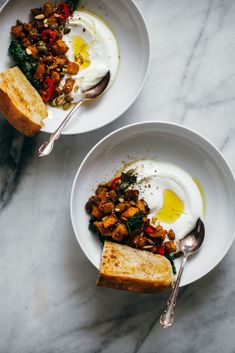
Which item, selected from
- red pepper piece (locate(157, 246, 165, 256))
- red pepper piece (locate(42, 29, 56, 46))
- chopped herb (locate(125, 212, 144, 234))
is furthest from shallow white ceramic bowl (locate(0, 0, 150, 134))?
red pepper piece (locate(157, 246, 165, 256))

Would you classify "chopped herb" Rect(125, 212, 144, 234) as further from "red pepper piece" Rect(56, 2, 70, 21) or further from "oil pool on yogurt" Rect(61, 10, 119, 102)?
"red pepper piece" Rect(56, 2, 70, 21)

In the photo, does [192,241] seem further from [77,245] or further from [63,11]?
[63,11]

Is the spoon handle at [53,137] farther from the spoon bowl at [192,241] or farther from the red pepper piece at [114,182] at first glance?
the spoon bowl at [192,241]

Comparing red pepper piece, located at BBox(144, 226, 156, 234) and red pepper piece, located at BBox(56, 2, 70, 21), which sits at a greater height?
red pepper piece, located at BBox(56, 2, 70, 21)

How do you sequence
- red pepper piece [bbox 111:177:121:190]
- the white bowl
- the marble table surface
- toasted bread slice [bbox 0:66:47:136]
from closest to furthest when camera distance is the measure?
toasted bread slice [bbox 0:66:47:136] → the white bowl → red pepper piece [bbox 111:177:121:190] → the marble table surface

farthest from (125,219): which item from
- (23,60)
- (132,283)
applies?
(23,60)

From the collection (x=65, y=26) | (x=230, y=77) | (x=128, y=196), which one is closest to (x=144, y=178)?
(x=128, y=196)

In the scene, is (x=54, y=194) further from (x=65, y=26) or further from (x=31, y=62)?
(x=65, y=26)

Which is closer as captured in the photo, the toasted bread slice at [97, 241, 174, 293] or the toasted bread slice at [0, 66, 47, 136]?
the toasted bread slice at [97, 241, 174, 293]
